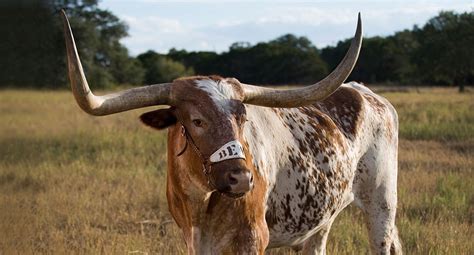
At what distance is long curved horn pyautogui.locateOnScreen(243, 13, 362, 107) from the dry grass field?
1.37 metres

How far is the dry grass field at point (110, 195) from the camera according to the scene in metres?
3.66

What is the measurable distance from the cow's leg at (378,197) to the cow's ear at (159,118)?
2229 millimetres

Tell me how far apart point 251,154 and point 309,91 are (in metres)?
0.56

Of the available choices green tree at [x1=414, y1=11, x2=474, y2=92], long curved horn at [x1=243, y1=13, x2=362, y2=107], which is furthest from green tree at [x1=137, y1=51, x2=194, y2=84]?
green tree at [x1=414, y1=11, x2=474, y2=92]

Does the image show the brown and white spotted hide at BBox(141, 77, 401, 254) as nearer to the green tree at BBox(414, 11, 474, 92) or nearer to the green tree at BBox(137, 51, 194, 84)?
the green tree at BBox(137, 51, 194, 84)

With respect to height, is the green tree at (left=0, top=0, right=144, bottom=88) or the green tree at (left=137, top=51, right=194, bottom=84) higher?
the green tree at (left=0, top=0, right=144, bottom=88)

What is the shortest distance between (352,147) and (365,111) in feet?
1.69

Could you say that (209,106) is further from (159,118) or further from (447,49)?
(447,49)

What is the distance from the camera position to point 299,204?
176 inches

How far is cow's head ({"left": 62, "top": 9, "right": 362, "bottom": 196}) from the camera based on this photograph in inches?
129

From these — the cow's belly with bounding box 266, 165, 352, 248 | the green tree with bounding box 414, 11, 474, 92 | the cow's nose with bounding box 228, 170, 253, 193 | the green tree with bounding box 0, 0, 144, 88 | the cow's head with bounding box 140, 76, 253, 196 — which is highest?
the green tree with bounding box 0, 0, 144, 88

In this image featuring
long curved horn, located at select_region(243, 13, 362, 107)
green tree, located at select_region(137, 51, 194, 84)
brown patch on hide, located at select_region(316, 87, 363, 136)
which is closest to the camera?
long curved horn, located at select_region(243, 13, 362, 107)

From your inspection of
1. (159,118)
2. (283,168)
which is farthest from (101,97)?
(283,168)

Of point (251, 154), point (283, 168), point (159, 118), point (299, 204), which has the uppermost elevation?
point (159, 118)
